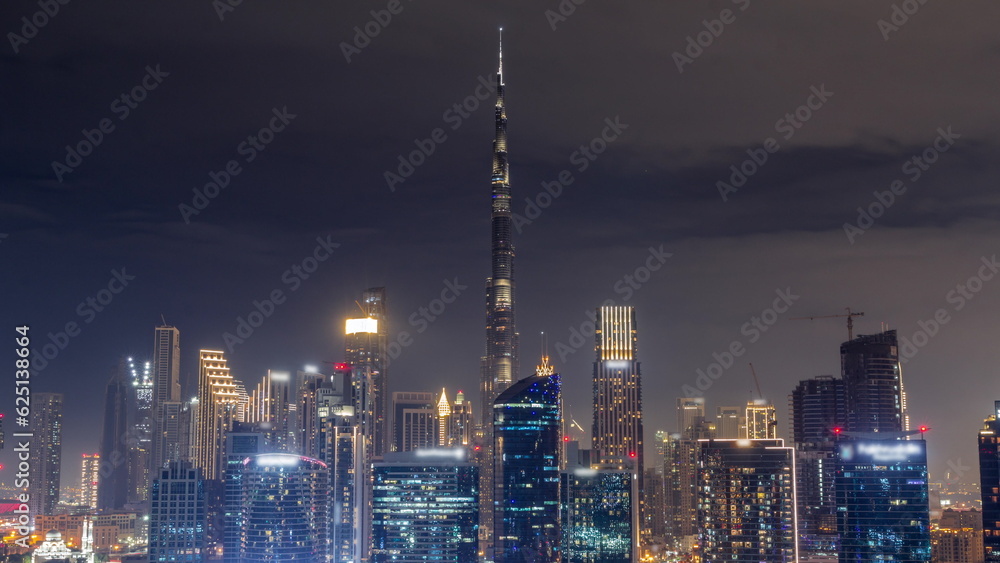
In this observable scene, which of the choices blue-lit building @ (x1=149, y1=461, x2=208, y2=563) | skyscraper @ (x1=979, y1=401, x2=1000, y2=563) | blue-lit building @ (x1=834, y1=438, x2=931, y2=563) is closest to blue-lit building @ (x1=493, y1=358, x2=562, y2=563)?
blue-lit building @ (x1=149, y1=461, x2=208, y2=563)

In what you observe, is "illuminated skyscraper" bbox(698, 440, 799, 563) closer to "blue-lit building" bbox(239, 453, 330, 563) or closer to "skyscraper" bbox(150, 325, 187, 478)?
"blue-lit building" bbox(239, 453, 330, 563)

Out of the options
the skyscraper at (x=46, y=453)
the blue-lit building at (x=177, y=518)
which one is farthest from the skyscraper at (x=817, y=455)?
the skyscraper at (x=46, y=453)

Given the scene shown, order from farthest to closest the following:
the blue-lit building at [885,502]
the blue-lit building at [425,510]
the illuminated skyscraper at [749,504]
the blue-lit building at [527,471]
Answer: the blue-lit building at [527,471] → the blue-lit building at [425,510] → the illuminated skyscraper at [749,504] → the blue-lit building at [885,502]

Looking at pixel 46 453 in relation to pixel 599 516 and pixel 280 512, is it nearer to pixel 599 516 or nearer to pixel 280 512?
pixel 280 512

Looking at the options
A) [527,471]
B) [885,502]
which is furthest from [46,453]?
[885,502]

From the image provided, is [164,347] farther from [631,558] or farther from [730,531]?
[730,531]

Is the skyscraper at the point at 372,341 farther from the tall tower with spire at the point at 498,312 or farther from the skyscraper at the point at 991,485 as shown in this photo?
the skyscraper at the point at 991,485

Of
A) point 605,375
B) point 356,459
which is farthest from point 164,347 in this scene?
point 605,375
